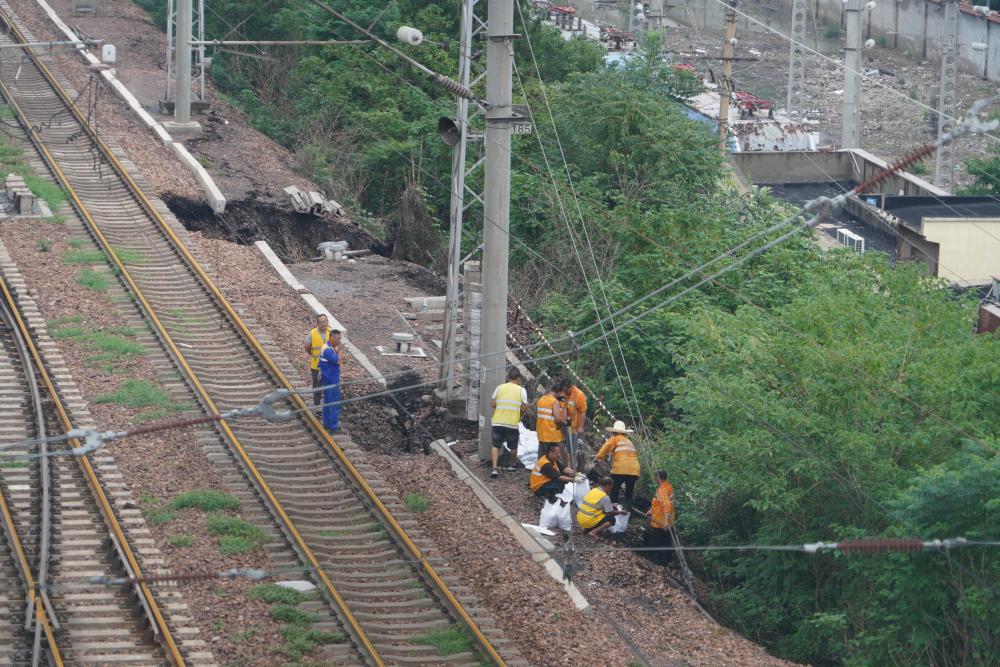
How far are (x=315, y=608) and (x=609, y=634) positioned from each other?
3.00 m

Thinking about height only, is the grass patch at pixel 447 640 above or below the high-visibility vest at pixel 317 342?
below

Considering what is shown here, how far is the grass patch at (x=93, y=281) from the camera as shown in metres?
24.6

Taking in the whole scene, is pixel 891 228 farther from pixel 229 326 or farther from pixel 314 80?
pixel 229 326

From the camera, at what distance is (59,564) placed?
16250 millimetres

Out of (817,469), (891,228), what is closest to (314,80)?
(891,228)

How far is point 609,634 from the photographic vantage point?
52.2ft

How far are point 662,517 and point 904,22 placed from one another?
198 feet

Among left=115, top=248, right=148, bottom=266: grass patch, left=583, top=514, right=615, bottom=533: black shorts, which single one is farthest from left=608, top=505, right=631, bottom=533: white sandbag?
left=115, top=248, right=148, bottom=266: grass patch

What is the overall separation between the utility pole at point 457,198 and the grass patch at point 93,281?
5.89 meters

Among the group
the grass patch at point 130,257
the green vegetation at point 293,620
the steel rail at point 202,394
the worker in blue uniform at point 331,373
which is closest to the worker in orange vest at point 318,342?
the worker in blue uniform at point 331,373

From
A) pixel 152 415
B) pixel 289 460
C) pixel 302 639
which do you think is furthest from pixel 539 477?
pixel 302 639

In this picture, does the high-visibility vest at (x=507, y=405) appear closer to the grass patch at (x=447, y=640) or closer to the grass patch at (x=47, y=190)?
the grass patch at (x=447, y=640)

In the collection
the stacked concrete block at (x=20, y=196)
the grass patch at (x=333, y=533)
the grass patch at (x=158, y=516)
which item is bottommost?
the grass patch at (x=333, y=533)

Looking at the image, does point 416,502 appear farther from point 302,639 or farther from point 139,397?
point 139,397
